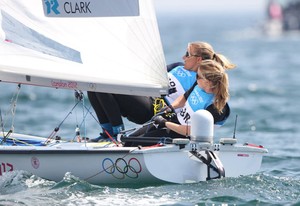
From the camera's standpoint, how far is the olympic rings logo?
717 cm

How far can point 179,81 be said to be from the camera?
7887mm

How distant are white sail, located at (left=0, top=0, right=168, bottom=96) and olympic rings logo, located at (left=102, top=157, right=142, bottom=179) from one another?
567mm

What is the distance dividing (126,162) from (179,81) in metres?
1.08

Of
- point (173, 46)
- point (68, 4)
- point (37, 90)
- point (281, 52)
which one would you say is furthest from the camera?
point (173, 46)

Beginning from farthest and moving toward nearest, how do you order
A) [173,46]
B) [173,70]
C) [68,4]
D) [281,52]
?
[173,46] < [281,52] < [173,70] < [68,4]

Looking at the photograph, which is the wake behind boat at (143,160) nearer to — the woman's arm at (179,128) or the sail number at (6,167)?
the sail number at (6,167)

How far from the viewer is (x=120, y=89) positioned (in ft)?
23.6

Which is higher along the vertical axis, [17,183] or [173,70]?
[173,70]

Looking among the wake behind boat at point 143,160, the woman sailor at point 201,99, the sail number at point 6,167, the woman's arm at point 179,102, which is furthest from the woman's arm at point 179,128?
the sail number at point 6,167

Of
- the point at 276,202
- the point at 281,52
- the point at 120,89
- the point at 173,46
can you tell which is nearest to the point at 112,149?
the point at 120,89

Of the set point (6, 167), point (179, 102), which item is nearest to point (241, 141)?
point (179, 102)

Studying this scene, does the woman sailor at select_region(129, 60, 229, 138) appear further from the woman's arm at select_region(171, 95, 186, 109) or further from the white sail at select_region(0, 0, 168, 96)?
the white sail at select_region(0, 0, 168, 96)

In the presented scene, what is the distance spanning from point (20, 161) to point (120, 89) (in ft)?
3.44

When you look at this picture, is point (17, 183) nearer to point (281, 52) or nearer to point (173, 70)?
point (173, 70)
